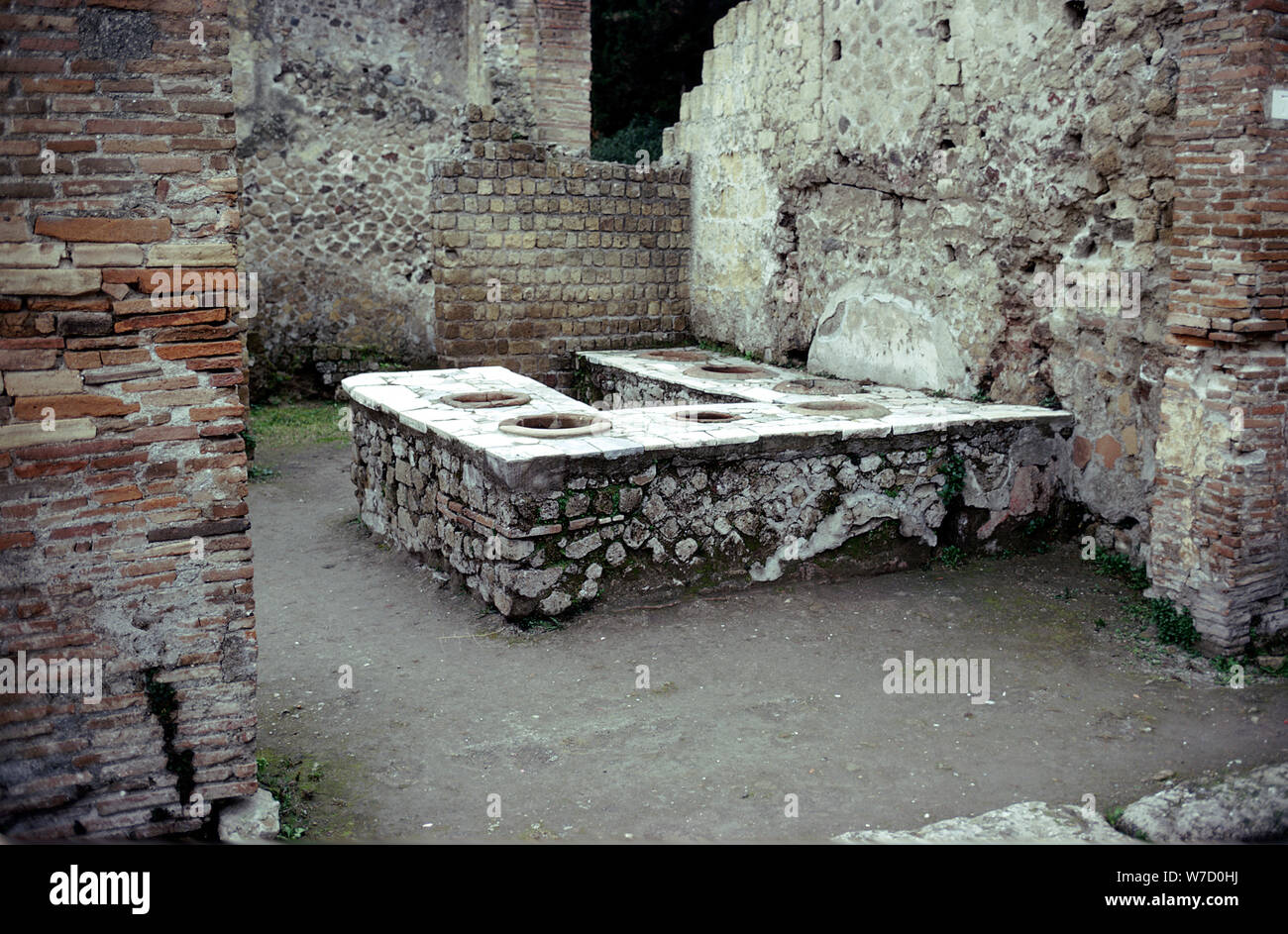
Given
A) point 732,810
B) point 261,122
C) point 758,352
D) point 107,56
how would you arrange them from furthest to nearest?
point 261,122, point 758,352, point 732,810, point 107,56

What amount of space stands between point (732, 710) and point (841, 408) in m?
3.00

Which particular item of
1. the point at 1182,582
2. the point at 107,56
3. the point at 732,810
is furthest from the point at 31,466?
the point at 1182,582

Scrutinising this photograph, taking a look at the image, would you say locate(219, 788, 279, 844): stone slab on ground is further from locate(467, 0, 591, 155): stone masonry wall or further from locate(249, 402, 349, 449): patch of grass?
locate(467, 0, 591, 155): stone masonry wall

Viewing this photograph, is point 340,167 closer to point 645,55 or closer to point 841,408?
point 841,408

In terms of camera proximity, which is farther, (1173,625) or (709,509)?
(709,509)

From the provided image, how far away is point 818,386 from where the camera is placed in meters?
8.49

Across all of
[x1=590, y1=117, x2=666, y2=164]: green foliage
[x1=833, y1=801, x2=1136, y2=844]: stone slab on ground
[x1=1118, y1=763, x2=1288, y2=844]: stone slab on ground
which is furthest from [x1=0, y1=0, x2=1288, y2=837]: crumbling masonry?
[x1=833, y1=801, x2=1136, y2=844]: stone slab on ground

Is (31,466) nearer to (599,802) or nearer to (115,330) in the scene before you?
(115,330)

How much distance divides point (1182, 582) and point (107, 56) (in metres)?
5.22

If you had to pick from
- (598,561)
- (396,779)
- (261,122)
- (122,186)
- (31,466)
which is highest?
(261,122)

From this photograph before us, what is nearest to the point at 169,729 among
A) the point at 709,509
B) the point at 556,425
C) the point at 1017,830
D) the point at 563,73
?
the point at 1017,830

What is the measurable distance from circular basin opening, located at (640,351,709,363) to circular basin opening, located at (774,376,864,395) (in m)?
1.64

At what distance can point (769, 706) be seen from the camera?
4832 mm

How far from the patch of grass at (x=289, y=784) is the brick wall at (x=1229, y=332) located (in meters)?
4.27
